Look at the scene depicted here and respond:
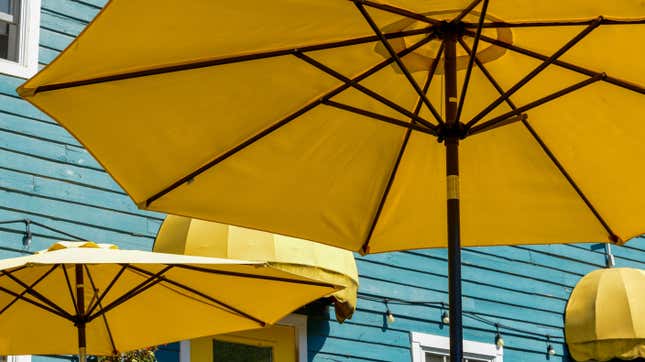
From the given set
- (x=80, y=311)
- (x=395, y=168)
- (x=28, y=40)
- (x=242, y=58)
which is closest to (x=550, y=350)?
(x=28, y=40)

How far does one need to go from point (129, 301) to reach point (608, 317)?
6.66 meters

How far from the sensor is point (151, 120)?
5039 millimetres

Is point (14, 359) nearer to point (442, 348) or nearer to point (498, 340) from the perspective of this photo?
point (442, 348)

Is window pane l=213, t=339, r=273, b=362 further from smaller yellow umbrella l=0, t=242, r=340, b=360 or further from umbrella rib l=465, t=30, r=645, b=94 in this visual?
umbrella rib l=465, t=30, r=645, b=94

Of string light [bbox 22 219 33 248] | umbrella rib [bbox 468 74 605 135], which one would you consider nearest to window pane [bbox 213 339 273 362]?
string light [bbox 22 219 33 248]

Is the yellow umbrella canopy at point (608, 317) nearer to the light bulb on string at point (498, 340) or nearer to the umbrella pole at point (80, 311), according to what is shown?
the light bulb on string at point (498, 340)

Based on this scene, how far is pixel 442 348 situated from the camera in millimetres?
11828

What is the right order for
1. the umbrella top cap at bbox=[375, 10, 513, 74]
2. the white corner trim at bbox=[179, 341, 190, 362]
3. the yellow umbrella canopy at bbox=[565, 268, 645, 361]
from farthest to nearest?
the yellow umbrella canopy at bbox=[565, 268, 645, 361]
the white corner trim at bbox=[179, 341, 190, 362]
the umbrella top cap at bbox=[375, 10, 513, 74]

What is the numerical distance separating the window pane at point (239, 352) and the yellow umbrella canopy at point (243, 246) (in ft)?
4.24

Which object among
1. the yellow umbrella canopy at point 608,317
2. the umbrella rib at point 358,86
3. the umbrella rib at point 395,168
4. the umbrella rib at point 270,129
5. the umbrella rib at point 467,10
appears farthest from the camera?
the yellow umbrella canopy at point 608,317

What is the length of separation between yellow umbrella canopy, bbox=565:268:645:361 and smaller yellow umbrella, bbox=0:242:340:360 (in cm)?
632

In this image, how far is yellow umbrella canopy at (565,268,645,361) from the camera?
40.1 ft

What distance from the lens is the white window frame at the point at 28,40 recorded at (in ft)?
30.8

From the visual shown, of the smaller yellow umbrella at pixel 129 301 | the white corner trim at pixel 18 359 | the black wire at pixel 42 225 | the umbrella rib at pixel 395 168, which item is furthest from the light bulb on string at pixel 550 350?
the umbrella rib at pixel 395 168
